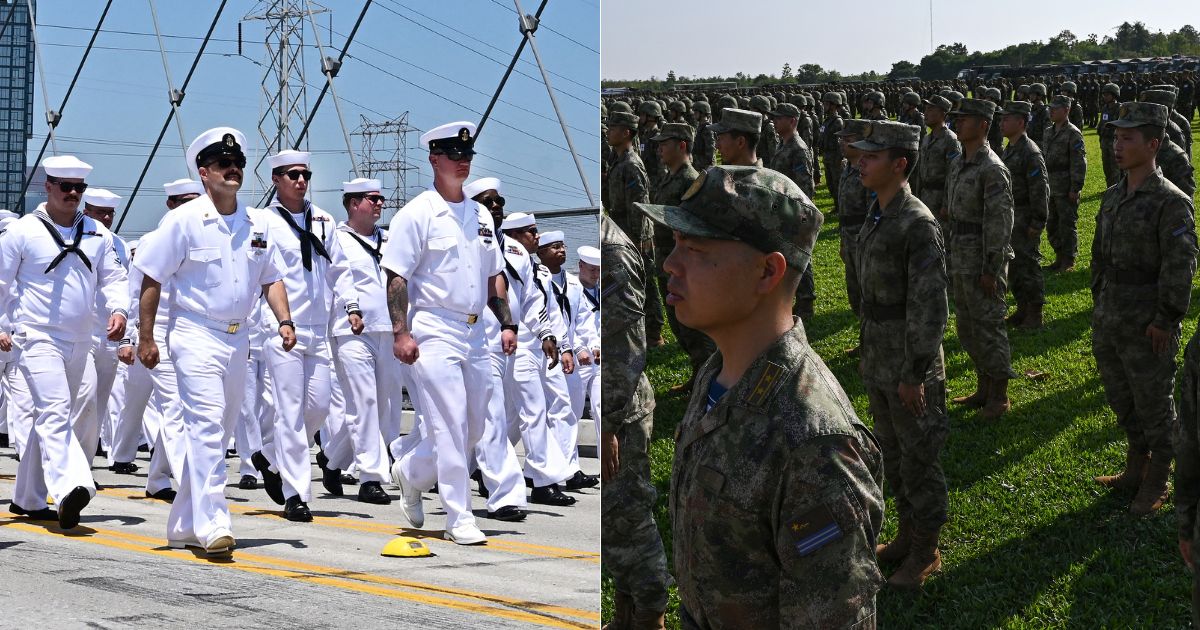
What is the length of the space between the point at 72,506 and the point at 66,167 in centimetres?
133

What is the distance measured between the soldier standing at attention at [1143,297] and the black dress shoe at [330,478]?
3.21 metres

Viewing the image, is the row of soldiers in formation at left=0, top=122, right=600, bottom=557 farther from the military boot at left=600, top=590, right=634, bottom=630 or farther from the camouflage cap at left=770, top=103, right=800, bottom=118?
the camouflage cap at left=770, top=103, right=800, bottom=118

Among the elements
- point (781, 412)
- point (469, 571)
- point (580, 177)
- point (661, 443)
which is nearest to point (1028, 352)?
point (661, 443)

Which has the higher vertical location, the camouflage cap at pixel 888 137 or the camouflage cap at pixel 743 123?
the camouflage cap at pixel 743 123

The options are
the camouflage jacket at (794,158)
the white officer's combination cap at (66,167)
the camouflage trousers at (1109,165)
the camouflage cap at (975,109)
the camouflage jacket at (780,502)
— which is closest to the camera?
the camouflage jacket at (780,502)

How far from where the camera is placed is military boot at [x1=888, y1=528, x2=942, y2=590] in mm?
4047

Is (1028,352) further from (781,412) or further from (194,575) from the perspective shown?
(781,412)

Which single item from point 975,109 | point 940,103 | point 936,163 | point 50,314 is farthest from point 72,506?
point 936,163

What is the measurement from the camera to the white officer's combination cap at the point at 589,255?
366cm

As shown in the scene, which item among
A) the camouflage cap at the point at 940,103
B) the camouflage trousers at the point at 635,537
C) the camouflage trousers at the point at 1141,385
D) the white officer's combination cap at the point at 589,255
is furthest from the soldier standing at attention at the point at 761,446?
the camouflage cap at the point at 940,103

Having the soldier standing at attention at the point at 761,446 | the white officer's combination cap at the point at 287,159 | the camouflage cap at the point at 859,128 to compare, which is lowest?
the soldier standing at attention at the point at 761,446

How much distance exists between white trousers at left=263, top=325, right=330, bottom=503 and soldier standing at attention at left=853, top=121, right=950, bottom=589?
96.0 inches

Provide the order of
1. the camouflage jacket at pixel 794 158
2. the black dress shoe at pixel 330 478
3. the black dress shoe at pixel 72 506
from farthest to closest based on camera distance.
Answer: the camouflage jacket at pixel 794 158 < the black dress shoe at pixel 330 478 < the black dress shoe at pixel 72 506

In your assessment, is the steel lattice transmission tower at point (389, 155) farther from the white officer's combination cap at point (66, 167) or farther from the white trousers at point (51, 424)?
the white trousers at point (51, 424)
